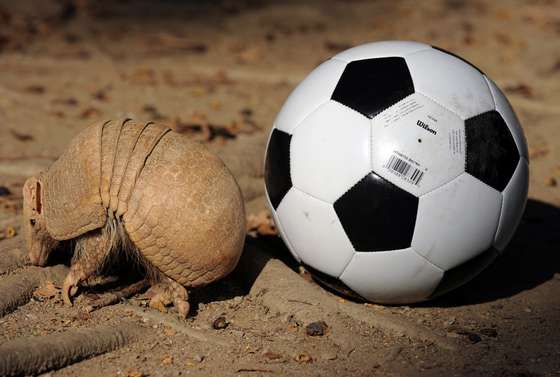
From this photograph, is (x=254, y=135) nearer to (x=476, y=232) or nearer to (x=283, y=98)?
(x=283, y=98)

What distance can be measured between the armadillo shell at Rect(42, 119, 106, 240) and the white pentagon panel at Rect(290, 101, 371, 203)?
0.89 metres

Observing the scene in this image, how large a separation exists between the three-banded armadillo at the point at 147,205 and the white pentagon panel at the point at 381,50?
2.68 ft

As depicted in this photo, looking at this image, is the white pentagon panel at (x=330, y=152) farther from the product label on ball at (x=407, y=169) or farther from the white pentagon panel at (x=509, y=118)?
the white pentagon panel at (x=509, y=118)

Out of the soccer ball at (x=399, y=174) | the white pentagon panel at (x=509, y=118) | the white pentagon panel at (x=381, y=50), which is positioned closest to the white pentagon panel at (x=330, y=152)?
the soccer ball at (x=399, y=174)

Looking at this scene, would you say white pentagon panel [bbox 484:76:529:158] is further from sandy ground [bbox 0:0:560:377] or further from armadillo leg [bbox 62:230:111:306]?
armadillo leg [bbox 62:230:111:306]

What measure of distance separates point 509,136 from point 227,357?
1612mm

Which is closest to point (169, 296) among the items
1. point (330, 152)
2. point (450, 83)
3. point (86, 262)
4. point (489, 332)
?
point (86, 262)

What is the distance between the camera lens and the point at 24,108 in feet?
21.0

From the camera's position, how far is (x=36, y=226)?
4016 mm

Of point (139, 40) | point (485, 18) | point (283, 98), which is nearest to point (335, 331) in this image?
point (283, 98)

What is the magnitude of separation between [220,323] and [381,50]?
1.48 meters

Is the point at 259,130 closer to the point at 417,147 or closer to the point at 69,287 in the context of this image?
the point at 69,287

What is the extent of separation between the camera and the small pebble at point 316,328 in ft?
12.0

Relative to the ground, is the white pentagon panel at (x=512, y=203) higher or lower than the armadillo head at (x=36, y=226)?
higher
